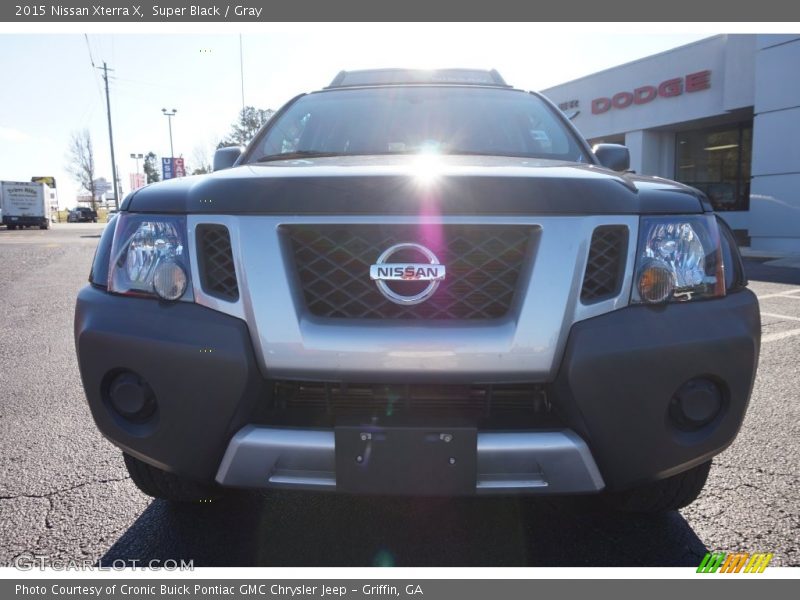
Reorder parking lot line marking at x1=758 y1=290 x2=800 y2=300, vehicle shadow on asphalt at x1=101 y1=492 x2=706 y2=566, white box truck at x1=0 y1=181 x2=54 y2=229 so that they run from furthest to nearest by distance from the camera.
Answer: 1. white box truck at x1=0 y1=181 x2=54 y2=229
2. parking lot line marking at x1=758 y1=290 x2=800 y2=300
3. vehicle shadow on asphalt at x1=101 y1=492 x2=706 y2=566

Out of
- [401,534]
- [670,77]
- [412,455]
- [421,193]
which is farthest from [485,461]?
[670,77]

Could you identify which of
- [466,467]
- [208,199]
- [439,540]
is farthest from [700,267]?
[208,199]

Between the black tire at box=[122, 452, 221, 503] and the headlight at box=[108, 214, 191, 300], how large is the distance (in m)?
0.60

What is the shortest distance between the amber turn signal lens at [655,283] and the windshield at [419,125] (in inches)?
38.9

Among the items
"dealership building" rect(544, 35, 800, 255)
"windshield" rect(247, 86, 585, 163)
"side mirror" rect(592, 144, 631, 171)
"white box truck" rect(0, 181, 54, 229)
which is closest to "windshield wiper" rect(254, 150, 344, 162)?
"windshield" rect(247, 86, 585, 163)

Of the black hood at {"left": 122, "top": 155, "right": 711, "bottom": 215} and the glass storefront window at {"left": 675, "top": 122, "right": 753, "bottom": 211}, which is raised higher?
the glass storefront window at {"left": 675, "top": 122, "right": 753, "bottom": 211}

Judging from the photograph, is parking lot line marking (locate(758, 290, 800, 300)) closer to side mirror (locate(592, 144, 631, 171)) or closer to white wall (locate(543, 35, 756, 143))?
side mirror (locate(592, 144, 631, 171))

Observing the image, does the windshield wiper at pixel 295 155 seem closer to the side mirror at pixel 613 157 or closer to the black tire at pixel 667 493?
the side mirror at pixel 613 157

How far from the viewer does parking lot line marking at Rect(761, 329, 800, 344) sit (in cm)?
493

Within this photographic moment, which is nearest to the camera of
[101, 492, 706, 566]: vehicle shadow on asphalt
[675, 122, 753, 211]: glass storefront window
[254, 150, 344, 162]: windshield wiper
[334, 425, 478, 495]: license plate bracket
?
[334, 425, 478, 495]: license plate bracket

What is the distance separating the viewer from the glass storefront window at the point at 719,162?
1789 cm

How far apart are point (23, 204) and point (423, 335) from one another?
1737 inches

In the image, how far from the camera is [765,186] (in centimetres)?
1484

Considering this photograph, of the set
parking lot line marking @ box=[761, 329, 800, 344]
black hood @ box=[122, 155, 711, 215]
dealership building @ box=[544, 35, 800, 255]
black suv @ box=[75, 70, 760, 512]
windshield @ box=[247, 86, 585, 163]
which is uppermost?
dealership building @ box=[544, 35, 800, 255]
